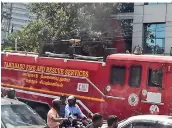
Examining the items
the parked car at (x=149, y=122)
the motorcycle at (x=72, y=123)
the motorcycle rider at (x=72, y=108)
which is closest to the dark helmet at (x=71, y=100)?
the motorcycle rider at (x=72, y=108)

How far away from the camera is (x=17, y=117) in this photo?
19.1ft

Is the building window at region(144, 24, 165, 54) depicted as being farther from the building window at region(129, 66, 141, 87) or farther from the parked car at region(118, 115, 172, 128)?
the parked car at region(118, 115, 172, 128)

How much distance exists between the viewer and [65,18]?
17.3 meters

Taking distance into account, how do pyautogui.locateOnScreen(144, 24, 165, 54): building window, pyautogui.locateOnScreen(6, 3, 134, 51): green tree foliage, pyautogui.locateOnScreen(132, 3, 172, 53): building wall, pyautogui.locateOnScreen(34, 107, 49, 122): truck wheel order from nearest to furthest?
pyautogui.locateOnScreen(34, 107, 49, 122): truck wheel
pyautogui.locateOnScreen(6, 3, 134, 51): green tree foliage
pyautogui.locateOnScreen(144, 24, 165, 54): building window
pyautogui.locateOnScreen(132, 3, 172, 53): building wall

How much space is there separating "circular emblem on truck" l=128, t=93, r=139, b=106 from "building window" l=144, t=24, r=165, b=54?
31.7ft

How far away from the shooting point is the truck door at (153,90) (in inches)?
344

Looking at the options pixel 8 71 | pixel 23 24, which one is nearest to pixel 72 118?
pixel 8 71

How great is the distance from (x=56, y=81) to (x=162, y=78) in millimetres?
2665

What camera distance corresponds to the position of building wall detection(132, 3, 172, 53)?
63.4 ft

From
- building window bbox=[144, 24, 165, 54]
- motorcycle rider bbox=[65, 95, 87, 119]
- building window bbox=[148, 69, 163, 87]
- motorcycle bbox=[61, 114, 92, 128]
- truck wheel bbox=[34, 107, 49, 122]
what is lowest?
truck wheel bbox=[34, 107, 49, 122]

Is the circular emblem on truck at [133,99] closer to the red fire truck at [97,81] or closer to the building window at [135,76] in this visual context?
the red fire truck at [97,81]

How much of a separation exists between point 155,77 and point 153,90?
1.00 ft

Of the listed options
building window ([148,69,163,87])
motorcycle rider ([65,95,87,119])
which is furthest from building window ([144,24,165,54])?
motorcycle rider ([65,95,87,119])

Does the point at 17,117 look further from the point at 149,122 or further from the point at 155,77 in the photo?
the point at 155,77
